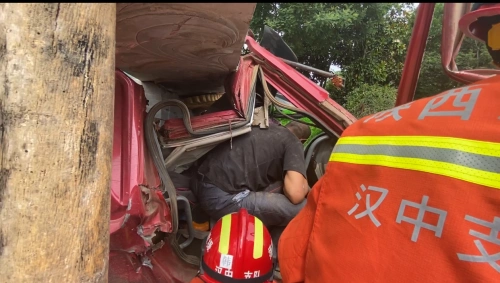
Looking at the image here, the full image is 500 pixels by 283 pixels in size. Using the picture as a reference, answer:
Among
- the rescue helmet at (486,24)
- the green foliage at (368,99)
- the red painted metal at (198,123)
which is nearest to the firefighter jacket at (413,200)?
the rescue helmet at (486,24)

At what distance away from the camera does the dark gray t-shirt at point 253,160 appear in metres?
2.16

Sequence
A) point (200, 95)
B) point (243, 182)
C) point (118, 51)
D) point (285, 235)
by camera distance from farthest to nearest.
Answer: point (200, 95) → point (243, 182) → point (118, 51) → point (285, 235)

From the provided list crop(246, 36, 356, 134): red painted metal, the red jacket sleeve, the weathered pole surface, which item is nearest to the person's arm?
crop(246, 36, 356, 134): red painted metal

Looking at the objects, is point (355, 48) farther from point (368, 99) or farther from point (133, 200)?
point (133, 200)

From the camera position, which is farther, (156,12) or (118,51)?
(118,51)

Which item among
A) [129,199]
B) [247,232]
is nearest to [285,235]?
[247,232]

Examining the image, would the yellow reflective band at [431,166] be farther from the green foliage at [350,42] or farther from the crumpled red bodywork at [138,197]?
the green foliage at [350,42]

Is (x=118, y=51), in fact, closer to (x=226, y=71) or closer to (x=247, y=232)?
(x=226, y=71)

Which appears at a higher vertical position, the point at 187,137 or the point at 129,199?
the point at 187,137

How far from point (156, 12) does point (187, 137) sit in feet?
2.79

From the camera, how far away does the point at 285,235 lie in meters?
1.25

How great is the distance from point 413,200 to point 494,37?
1.86ft

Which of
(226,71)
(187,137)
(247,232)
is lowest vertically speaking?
(247,232)

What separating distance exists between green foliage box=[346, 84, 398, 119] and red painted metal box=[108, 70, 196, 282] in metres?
4.70
